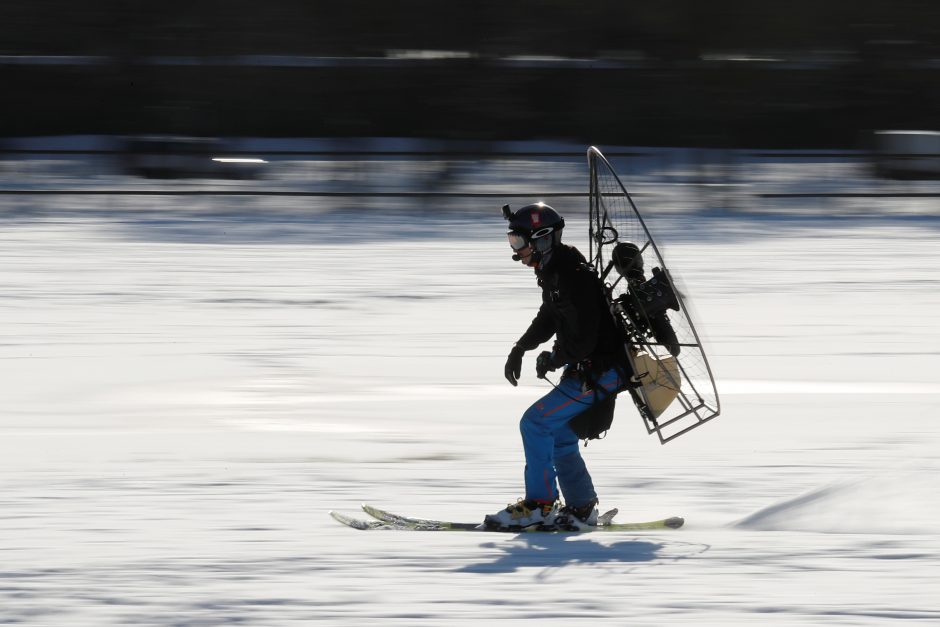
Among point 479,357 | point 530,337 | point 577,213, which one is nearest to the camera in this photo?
point 530,337

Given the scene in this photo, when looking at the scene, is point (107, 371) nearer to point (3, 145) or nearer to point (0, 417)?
point (0, 417)

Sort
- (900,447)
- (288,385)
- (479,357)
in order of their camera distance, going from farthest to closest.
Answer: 1. (479,357)
2. (288,385)
3. (900,447)

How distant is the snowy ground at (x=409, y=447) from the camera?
5.39m

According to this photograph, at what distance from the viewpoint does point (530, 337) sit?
6.05 metres

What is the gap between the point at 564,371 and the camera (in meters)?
6.11

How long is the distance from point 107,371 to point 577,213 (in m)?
10.6

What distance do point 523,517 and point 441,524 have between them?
37 cm

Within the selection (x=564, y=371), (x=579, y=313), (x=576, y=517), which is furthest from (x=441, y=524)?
(x=579, y=313)

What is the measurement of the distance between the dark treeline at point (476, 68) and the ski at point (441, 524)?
24830mm

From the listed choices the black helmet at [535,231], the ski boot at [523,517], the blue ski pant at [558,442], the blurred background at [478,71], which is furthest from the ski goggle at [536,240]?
the blurred background at [478,71]

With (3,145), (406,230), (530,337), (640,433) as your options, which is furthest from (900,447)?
(3,145)

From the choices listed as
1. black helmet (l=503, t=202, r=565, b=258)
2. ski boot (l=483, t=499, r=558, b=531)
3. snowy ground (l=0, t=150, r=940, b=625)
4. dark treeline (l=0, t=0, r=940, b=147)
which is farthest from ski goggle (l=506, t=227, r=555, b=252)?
dark treeline (l=0, t=0, r=940, b=147)

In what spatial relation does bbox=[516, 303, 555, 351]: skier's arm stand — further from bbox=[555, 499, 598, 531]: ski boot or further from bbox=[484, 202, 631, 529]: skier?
bbox=[555, 499, 598, 531]: ski boot

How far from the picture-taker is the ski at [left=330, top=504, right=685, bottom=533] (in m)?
6.28
